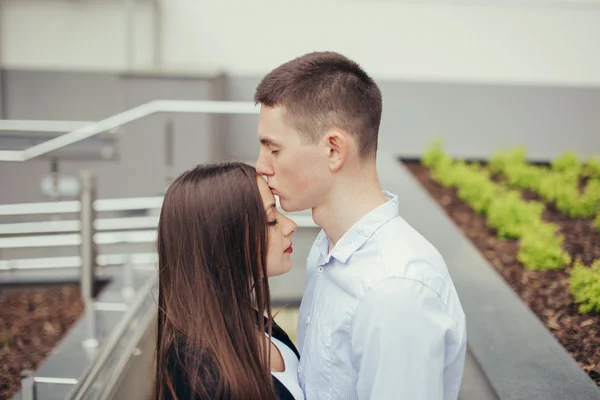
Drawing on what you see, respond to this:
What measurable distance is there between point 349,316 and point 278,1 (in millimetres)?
7665

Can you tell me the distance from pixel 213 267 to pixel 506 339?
183 cm

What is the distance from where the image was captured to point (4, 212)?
446cm

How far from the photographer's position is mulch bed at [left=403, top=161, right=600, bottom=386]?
11.5ft

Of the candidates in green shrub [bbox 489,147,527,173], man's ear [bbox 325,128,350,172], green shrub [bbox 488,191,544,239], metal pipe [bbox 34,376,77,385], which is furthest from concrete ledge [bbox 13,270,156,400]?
green shrub [bbox 489,147,527,173]

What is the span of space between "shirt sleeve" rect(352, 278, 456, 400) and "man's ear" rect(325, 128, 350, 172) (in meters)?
0.42

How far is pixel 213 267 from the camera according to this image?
2.28 m

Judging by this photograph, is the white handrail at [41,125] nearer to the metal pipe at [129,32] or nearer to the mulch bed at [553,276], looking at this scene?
the metal pipe at [129,32]

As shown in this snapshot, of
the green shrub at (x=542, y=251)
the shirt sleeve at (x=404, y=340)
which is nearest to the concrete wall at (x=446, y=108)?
the green shrub at (x=542, y=251)

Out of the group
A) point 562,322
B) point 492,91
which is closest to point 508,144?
point 492,91

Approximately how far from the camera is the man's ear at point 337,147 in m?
2.14

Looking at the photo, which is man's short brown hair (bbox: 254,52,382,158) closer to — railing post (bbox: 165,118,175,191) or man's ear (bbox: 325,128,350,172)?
man's ear (bbox: 325,128,350,172)

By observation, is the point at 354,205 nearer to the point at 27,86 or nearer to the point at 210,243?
the point at 210,243

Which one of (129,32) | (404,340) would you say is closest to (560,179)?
(404,340)

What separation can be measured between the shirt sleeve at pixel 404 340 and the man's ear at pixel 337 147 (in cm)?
42
